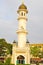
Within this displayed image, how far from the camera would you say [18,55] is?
117 ft

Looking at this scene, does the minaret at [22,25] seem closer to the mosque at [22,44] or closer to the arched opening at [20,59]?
the mosque at [22,44]

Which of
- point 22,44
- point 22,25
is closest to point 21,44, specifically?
point 22,44

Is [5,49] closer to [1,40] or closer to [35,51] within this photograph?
[1,40]

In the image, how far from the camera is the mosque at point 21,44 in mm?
35463

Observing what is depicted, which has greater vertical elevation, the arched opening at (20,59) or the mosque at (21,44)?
the mosque at (21,44)

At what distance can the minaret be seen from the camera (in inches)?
1441

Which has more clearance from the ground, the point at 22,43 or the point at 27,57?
the point at 22,43

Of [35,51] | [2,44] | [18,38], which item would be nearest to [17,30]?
[18,38]

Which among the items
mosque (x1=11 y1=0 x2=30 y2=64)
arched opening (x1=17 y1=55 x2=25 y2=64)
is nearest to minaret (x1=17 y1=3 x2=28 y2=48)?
mosque (x1=11 y1=0 x2=30 y2=64)

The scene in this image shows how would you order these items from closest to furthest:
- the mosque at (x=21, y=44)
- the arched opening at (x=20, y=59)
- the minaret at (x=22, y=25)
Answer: the mosque at (x=21, y=44) < the arched opening at (x=20, y=59) < the minaret at (x=22, y=25)

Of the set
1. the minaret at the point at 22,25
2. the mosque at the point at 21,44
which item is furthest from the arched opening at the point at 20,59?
the minaret at the point at 22,25

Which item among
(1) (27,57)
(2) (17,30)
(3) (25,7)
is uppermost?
(3) (25,7)

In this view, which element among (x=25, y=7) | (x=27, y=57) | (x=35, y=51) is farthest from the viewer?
(x=35, y=51)

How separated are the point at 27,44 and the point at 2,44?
1532cm
